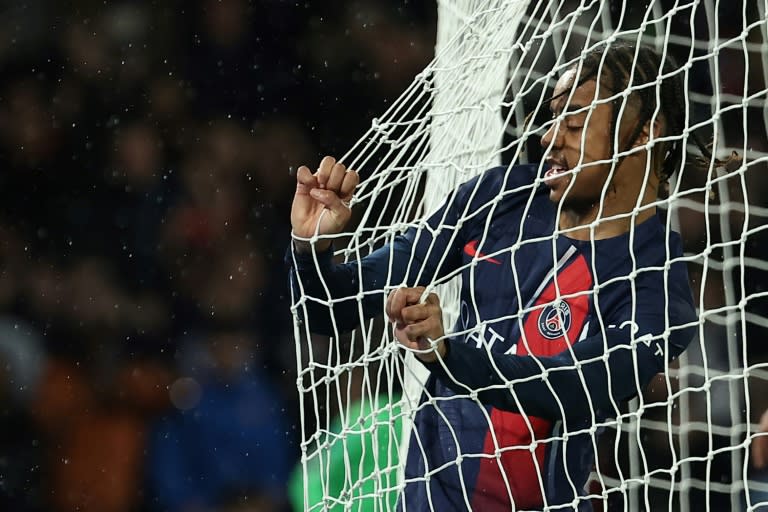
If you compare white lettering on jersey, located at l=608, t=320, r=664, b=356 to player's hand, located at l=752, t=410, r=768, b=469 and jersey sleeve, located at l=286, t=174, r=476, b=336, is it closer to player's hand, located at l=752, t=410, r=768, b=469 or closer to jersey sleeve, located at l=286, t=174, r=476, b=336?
jersey sleeve, located at l=286, t=174, r=476, b=336

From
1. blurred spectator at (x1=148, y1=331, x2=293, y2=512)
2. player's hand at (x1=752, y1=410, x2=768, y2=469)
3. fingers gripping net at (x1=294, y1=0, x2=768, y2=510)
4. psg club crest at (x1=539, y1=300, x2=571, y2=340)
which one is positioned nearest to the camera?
psg club crest at (x1=539, y1=300, x2=571, y2=340)


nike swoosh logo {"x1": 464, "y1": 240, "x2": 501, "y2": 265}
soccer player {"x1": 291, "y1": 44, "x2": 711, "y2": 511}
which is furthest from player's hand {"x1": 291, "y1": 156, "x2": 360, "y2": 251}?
nike swoosh logo {"x1": 464, "y1": 240, "x2": 501, "y2": 265}

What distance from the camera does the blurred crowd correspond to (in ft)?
9.24

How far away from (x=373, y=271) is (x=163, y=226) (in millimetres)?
1725

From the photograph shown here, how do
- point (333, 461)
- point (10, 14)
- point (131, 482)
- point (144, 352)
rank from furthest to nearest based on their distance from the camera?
→ point (10, 14) < point (144, 352) < point (131, 482) < point (333, 461)

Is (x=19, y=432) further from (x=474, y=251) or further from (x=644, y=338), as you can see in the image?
(x=644, y=338)

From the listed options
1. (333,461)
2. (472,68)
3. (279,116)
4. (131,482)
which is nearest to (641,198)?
(472,68)

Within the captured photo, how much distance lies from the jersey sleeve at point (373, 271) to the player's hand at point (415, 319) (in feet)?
0.66

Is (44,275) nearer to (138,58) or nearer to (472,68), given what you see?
(138,58)

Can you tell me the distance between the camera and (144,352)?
2.98 meters

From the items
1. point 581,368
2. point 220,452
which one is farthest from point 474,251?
point 220,452

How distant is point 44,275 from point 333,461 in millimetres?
971

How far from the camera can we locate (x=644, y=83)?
1.48 metres

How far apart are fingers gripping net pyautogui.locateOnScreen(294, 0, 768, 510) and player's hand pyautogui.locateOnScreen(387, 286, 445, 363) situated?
117mm
